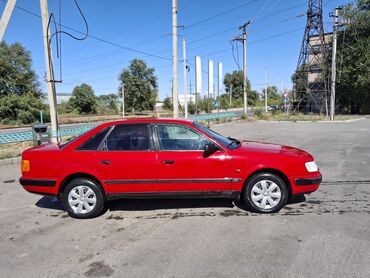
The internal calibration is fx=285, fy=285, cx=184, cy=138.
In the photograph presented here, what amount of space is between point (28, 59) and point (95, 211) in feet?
131

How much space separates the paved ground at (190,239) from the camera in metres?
3.10

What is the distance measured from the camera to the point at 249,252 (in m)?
3.41

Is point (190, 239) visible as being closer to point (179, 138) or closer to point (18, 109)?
point (179, 138)

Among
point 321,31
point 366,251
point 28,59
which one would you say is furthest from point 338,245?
point 28,59

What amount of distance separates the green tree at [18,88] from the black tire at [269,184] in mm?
36355

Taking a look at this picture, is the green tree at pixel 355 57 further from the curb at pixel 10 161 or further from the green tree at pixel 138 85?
the curb at pixel 10 161

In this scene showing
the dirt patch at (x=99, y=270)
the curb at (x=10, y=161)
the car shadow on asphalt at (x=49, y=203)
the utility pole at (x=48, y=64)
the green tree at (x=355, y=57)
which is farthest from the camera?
the green tree at (x=355, y=57)

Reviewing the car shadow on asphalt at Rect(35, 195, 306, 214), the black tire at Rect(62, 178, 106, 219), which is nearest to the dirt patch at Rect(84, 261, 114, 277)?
the black tire at Rect(62, 178, 106, 219)

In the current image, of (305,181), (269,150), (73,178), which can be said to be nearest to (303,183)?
(305,181)

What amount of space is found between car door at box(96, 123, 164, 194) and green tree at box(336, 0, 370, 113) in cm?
4036

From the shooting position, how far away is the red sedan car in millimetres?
4480

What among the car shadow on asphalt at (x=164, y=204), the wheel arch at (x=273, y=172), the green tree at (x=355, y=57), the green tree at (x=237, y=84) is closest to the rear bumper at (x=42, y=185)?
the car shadow on asphalt at (x=164, y=204)

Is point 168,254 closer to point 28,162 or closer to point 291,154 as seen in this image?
point 291,154

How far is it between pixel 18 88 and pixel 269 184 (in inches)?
1581
